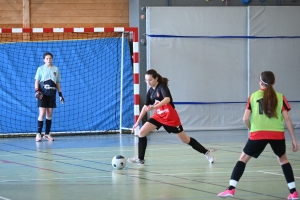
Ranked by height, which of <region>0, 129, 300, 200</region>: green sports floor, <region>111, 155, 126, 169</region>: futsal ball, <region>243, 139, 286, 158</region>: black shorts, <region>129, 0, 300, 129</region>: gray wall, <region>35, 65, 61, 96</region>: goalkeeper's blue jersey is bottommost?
<region>0, 129, 300, 200</region>: green sports floor

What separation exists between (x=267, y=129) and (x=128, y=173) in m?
3.14

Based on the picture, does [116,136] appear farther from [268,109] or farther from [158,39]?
[268,109]

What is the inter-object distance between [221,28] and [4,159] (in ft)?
29.8

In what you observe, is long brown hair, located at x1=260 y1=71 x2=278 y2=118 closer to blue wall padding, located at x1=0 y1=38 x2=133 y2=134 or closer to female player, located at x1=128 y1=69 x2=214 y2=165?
female player, located at x1=128 y1=69 x2=214 y2=165

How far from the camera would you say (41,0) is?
18.5 meters

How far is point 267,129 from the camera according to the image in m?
7.25

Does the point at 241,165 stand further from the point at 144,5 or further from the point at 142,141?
the point at 144,5

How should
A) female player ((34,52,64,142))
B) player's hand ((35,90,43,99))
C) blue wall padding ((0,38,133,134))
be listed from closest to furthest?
1. player's hand ((35,90,43,99))
2. female player ((34,52,64,142))
3. blue wall padding ((0,38,133,134))

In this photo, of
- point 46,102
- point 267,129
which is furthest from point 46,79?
point 267,129

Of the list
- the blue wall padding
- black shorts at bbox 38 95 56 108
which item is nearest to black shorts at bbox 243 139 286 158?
black shorts at bbox 38 95 56 108

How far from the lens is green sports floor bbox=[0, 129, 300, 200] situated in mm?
7793

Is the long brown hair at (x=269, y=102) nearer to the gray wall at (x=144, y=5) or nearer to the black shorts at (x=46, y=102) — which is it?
the black shorts at (x=46, y=102)

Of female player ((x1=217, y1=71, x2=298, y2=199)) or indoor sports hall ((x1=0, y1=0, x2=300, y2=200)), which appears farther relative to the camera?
indoor sports hall ((x1=0, y1=0, x2=300, y2=200))

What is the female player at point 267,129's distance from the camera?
7.23 metres
